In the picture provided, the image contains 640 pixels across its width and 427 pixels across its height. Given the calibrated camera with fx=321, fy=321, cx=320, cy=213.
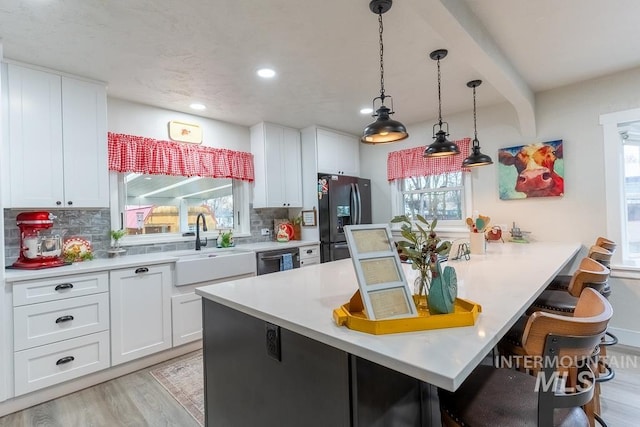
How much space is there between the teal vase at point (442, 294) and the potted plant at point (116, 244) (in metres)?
2.90

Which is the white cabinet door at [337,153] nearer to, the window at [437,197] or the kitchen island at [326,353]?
the window at [437,197]

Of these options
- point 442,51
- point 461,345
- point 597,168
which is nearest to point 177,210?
point 442,51

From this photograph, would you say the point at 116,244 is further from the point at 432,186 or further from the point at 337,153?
the point at 432,186

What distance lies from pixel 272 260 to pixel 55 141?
7.02 feet

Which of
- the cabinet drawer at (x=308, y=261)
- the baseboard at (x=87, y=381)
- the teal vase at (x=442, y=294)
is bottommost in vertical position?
the baseboard at (x=87, y=381)

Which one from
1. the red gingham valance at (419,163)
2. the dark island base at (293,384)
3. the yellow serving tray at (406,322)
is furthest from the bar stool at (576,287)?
the red gingham valance at (419,163)

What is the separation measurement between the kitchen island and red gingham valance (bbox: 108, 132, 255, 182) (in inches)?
83.6

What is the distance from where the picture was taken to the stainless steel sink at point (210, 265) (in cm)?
284

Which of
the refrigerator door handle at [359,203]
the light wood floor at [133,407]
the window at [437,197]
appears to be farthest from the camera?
the refrigerator door handle at [359,203]

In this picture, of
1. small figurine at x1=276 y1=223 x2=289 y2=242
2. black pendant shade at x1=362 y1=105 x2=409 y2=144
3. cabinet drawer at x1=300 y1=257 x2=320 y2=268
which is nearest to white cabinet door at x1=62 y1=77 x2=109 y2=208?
small figurine at x1=276 y1=223 x2=289 y2=242

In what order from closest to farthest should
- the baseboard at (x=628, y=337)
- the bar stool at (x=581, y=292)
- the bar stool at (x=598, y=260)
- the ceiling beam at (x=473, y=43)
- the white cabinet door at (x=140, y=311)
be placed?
the bar stool at (x=581, y=292) < the ceiling beam at (x=473, y=43) < the bar stool at (x=598, y=260) < the white cabinet door at (x=140, y=311) < the baseboard at (x=628, y=337)

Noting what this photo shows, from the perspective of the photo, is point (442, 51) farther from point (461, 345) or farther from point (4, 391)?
point (4, 391)

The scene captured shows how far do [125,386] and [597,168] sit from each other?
444 cm

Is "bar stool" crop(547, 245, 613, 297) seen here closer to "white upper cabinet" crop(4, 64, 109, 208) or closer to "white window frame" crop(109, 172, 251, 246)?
"white window frame" crop(109, 172, 251, 246)
